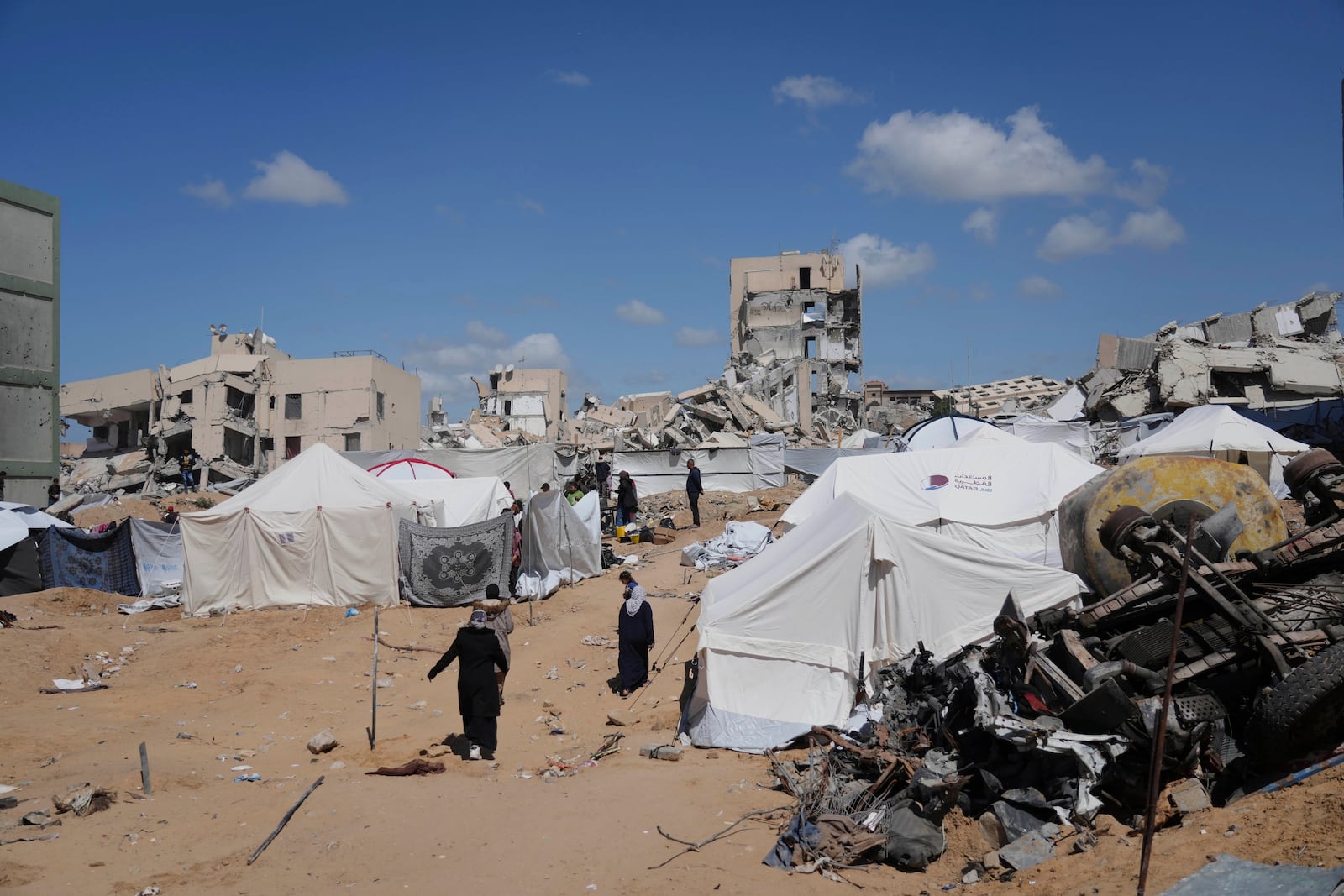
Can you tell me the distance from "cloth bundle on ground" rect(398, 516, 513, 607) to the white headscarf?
599 centimetres

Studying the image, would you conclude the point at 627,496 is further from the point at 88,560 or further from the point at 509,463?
the point at 88,560

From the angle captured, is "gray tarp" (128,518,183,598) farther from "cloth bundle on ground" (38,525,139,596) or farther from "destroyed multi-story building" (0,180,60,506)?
"destroyed multi-story building" (0,180,60,506)

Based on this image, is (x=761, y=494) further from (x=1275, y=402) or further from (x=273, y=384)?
(x=273, y=384)

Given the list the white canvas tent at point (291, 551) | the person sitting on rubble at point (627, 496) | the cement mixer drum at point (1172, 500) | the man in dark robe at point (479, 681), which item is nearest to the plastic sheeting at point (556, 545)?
the white canvas tent at point (291, 551)

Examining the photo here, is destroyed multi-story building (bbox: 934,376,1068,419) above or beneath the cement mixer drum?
above

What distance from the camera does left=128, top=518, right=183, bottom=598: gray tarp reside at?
55.4 ft

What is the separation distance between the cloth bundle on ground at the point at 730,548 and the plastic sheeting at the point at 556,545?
2.01m

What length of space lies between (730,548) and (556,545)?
360 centimetres

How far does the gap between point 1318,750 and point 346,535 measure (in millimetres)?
14512

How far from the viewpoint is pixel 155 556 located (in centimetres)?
1708

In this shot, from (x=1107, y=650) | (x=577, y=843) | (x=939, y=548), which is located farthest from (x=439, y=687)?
(x=1107, y=650)

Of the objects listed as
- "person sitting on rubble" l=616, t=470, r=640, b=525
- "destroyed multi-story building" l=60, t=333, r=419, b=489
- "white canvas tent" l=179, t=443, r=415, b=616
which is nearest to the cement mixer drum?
"white canvas tent" l=179, t=443, r=415, b=616

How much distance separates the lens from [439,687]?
1173cm

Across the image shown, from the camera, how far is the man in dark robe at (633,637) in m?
10.7
